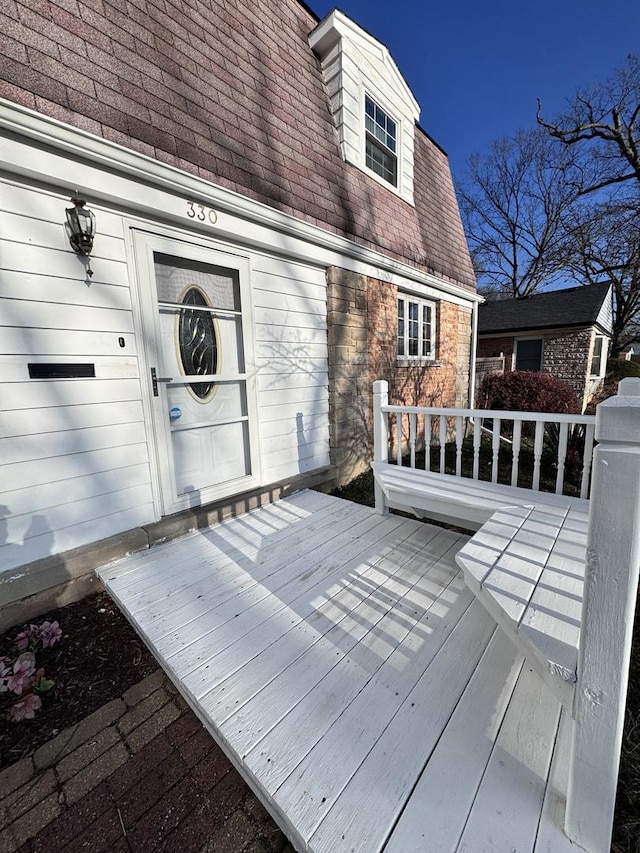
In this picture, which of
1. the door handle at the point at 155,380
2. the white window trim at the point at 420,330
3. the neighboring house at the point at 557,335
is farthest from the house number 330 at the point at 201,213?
the neighboring house at the point at 557,335

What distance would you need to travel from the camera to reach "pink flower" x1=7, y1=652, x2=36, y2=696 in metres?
1.68

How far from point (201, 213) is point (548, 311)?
13.7 meters

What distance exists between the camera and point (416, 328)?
5973 millimetres

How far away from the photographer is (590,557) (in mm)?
894

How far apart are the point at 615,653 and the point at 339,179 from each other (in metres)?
4.72

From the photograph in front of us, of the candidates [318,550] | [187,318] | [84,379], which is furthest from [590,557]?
[187,318]

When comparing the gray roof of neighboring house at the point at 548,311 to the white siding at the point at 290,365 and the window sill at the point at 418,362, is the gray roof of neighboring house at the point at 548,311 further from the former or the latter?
the white siding at the point at 290,365

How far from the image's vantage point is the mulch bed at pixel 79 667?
1.56 meters

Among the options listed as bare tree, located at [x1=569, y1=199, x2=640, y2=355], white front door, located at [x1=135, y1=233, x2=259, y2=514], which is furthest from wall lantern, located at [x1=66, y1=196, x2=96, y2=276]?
bare tree, located at [x1=569, y1=199, x2=640, y2=355]

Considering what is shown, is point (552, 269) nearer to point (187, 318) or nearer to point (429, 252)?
point (429, 252)

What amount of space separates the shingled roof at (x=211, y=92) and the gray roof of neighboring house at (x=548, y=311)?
9.68 metres

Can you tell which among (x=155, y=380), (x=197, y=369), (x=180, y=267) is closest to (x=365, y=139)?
(x=180, y=267)

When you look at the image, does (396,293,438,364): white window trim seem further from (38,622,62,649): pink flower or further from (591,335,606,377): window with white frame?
(591,335,606,377): window with white frame

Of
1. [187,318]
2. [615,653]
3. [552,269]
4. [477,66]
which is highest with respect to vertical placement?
[477,66]
